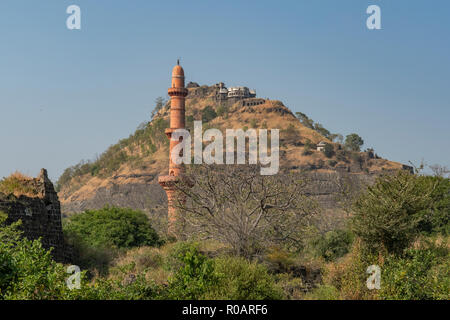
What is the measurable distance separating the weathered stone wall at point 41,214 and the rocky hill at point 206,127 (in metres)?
63.9

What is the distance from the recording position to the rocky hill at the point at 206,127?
9944 centimetres

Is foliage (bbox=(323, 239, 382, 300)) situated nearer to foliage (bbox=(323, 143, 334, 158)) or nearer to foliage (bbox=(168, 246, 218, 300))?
foliage (bbox=(168, 246, 218, 300))

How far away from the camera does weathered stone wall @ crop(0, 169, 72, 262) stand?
68.9 feet

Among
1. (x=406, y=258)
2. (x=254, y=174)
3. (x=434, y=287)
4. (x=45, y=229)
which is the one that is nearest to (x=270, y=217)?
(x=254, y=174)

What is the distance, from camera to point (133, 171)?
111 m

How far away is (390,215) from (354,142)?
353 feet

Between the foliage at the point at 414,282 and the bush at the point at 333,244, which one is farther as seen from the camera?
the bush at the point at 333,244

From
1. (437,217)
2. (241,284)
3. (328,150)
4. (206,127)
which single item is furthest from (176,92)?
(206,127)

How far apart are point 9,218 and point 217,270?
9.70 meters

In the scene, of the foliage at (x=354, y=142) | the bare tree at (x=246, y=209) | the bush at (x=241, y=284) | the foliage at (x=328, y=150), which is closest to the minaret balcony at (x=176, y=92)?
the bare tree at (x=246, y=209)

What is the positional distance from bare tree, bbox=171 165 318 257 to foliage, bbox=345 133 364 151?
103789mm

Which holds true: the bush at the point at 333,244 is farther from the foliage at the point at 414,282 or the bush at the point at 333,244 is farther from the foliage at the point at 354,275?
the foliage at the point at 414,282

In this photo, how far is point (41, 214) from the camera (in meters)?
22.2

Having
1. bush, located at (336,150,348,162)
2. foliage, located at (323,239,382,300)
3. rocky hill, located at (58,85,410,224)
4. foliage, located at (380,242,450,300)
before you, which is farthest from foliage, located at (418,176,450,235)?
bush, located at (336,150,348,162)
